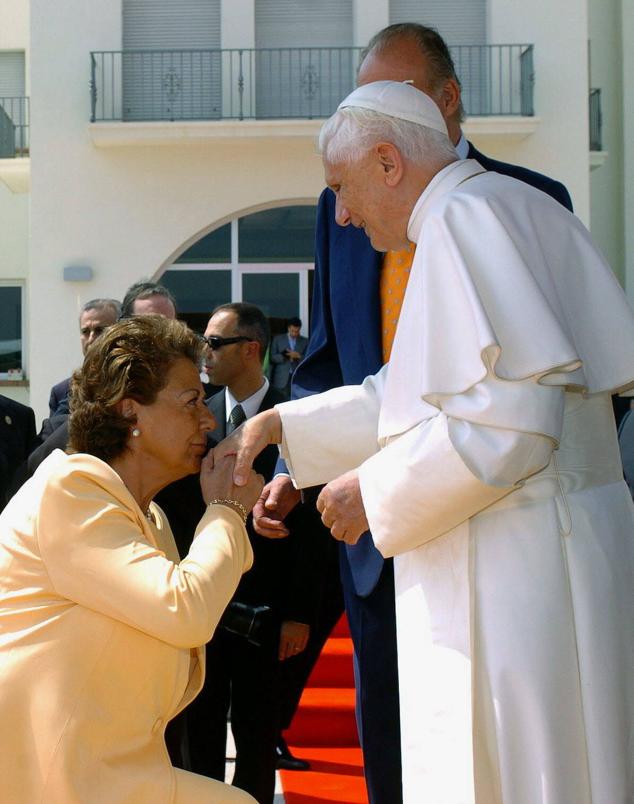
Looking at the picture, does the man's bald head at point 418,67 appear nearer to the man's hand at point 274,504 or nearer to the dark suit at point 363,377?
the dark suit at point 363,377

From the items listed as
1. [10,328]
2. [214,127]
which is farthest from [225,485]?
[10,328]

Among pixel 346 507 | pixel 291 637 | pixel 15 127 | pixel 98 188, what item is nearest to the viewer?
pixel 346 507

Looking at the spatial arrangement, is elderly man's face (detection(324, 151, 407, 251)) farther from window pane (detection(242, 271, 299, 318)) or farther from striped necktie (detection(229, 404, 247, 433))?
window pane (detection(242, 271, 299, 318))

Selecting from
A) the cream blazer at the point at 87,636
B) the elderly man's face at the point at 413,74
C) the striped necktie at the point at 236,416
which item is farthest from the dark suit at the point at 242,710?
the elderly man's face at the point at 413,74

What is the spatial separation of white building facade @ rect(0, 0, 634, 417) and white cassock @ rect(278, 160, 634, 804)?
520 inches

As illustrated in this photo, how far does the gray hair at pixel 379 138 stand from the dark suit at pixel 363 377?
2.00 ft

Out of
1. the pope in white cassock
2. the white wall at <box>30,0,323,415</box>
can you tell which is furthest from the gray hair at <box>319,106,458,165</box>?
the white wall at <box>30,0,323,415</box>

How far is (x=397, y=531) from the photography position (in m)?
2.35

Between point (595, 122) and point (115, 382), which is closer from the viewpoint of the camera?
point (115, 382)

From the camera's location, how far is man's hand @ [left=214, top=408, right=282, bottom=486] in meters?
2.79

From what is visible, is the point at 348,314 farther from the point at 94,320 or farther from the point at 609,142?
the point at 609,142

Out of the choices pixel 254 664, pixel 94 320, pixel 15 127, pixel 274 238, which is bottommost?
pixel 254 664

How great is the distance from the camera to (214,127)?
1526cm

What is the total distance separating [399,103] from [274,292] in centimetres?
1348
